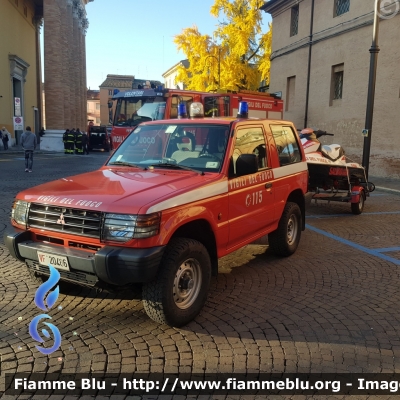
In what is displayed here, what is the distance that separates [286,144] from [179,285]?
3.05 m

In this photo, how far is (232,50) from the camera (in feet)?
108

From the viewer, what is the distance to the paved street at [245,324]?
3330mm

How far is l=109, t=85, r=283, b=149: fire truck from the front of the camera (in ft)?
49.9

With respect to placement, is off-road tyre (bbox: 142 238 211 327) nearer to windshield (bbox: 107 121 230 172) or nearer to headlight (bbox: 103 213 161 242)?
headlight (bbox: 103 213 161 242)

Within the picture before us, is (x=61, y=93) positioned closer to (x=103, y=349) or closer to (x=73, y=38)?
(x=73, y=38)

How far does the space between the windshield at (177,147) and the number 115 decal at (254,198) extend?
60cm

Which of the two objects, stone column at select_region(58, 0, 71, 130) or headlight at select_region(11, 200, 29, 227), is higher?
stone column at select_region(58, 0, 71, 130)

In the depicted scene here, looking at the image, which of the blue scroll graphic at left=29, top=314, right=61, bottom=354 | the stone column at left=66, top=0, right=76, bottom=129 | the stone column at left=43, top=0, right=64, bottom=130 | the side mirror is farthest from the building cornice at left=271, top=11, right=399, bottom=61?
the stone column at left=66, top=0, right=76, bottom=129

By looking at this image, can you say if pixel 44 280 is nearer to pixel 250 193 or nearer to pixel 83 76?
pixel 250 193

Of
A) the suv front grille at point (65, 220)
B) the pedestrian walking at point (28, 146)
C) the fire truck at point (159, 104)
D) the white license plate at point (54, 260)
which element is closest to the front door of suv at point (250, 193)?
the suv front grille at point (65, 220)

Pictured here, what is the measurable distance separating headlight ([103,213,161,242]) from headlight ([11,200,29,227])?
104 centimetres

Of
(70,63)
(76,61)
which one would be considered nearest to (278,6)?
(70,63)

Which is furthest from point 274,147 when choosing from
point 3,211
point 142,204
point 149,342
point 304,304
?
point 3,211

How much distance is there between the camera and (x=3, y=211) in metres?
8.72
